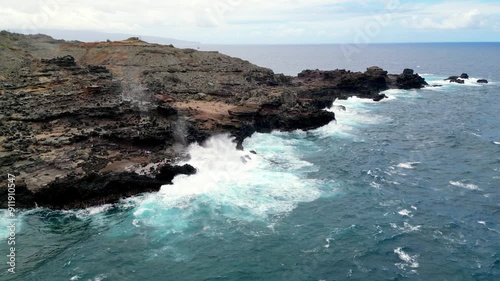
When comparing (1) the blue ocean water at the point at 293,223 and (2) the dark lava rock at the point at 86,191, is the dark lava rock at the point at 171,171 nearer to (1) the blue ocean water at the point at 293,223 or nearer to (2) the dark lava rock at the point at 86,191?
(1) the blue ocean water at the point at 293,223

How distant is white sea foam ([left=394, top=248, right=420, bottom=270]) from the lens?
32281 millimetres

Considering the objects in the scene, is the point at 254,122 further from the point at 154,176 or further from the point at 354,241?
the point at 354,241

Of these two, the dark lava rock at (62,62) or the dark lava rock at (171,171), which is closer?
the dark lava rock at (171,171)

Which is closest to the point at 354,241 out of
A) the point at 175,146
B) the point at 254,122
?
the point at 175,146

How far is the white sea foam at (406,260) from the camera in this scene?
32.3 m

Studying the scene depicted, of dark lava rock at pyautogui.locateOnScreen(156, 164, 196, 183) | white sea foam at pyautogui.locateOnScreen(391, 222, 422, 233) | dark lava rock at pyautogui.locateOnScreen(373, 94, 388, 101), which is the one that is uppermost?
dark lava rock at pyautogui.locateOnScreen(373, 94, 388, 101)

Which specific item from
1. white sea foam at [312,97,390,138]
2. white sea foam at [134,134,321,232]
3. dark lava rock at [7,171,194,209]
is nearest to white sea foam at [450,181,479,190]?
white sea foam at [134,134,321,232]

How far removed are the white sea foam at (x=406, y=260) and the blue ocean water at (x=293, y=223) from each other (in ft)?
0.45

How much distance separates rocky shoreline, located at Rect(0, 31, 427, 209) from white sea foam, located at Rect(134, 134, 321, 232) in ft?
7.42

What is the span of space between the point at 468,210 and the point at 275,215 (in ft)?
67.9

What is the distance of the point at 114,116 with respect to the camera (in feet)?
179

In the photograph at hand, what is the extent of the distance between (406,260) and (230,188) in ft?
69.5

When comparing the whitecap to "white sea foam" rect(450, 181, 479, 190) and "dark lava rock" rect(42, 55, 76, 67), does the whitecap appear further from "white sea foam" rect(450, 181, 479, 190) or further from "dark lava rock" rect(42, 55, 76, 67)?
"dark lava rock" rect(42, 55, 76, 67)

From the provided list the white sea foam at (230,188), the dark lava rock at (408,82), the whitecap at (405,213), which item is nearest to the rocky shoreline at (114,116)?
the white sea foam at (230,188)
